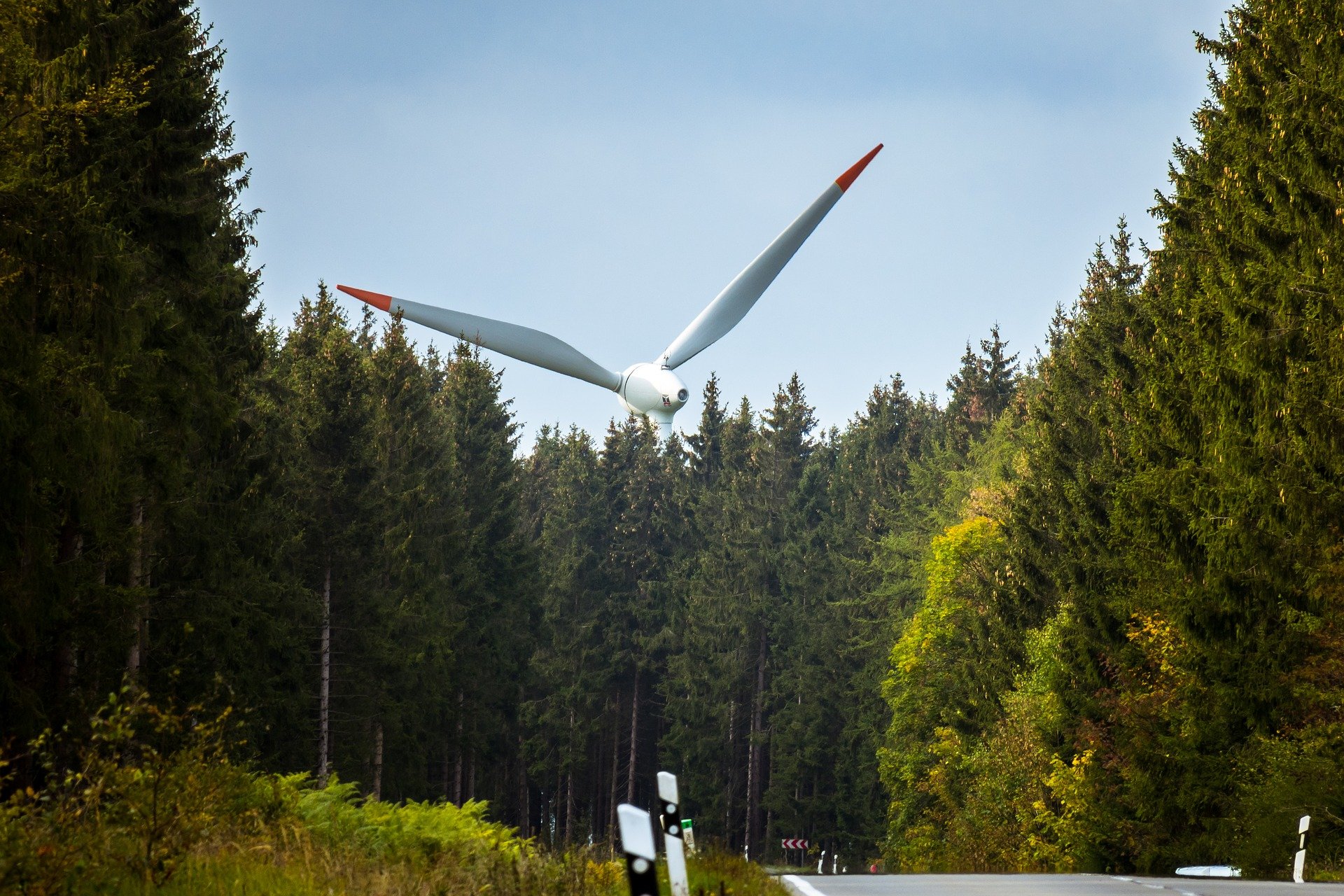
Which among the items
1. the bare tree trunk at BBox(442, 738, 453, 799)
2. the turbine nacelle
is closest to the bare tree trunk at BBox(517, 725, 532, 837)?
the bare tree trunk at BBox(442, 738, 453, 799)

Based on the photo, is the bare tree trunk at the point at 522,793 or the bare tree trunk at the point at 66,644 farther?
the bare tree trunk at the point at 522,793

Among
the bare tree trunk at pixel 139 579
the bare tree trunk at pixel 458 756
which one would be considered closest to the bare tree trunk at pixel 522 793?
the bare tree trunk at pixel 458 756

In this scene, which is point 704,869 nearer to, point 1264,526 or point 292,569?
point 1264,526

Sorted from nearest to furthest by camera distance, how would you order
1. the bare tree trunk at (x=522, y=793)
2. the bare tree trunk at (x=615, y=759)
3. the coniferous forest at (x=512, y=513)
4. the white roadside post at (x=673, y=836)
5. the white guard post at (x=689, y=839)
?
the white roadside post at (x=673, y=836) < the white guard post at (x=689, y=839) < the coniferous forest at (x=512, y=513) < the bare tree trunk at (x=522, y=793) < the bare tree trunk at (x=615, y=759)

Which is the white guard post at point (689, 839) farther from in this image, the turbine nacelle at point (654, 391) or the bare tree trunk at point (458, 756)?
the bare tree trunk at point (458, 756)

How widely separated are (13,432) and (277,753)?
19.9 meters

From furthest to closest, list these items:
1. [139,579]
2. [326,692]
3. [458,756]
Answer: [458,756]
[326,692]
[139,579]

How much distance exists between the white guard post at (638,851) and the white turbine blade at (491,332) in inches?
1684

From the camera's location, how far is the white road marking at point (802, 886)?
14125 millimetres

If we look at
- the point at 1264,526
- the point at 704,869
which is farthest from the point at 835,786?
the point at 704,869

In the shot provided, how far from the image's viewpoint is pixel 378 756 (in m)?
46.1

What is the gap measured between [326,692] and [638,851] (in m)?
36.5

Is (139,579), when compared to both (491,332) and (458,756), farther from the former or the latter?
(458,756)

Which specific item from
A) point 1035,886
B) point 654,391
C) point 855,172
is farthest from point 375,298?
point 1035,886
